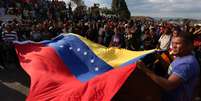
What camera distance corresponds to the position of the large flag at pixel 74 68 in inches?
234

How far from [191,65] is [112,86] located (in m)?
1.31

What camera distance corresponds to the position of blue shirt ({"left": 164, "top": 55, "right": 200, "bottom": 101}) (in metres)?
4.63

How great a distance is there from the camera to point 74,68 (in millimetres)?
7793

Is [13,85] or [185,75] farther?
[13,85]

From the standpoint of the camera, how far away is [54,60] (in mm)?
8297

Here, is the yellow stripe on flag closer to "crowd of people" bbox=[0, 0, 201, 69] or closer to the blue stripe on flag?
the blue stripe on flag

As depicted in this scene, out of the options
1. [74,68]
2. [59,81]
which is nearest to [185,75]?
[59,81]

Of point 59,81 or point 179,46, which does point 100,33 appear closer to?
point 59,81

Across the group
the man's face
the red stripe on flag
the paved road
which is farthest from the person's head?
the paved road

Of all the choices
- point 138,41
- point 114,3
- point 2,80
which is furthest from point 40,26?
point 114,3

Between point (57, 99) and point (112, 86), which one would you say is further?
point (57, 99)

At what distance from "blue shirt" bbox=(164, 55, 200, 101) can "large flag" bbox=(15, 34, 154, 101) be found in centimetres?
87

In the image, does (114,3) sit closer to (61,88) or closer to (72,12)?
(72,12)

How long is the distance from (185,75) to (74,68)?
3.38 metres
